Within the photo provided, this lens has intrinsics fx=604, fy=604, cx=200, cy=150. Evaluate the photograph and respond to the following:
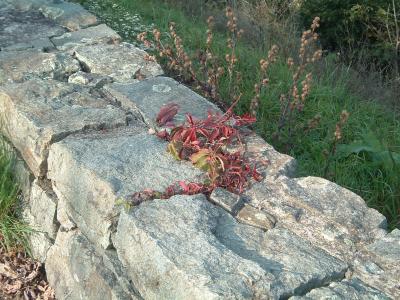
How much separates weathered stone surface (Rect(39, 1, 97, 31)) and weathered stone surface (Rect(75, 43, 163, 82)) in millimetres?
561

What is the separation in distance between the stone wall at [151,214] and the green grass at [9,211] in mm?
60

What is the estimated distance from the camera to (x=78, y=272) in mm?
2662

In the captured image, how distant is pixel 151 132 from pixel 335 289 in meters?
1.26

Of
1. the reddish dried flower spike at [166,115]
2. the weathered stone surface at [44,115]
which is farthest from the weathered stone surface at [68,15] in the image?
the reddish dried flower spike at [166,115]

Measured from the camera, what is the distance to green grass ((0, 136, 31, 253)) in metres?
3.08

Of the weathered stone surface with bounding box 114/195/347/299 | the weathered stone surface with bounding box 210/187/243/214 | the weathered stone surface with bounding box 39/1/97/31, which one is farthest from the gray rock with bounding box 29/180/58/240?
the weathered stone surface with bounding box 39/1/97/31

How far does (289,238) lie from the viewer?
2.28 metres

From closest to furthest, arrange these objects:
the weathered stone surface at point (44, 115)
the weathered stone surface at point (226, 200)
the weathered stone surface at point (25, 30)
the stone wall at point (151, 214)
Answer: the stone wall at point (151, 214) < the weathered stone surface at point (226, 200) < the weathered stone surface at point (44, 115) < the weathered stone surface at point (25, 30)

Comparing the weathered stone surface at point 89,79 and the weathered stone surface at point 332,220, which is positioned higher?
the weathered stone surface at point 332,220

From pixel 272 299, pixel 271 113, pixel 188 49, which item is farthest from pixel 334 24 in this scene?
pixel 272 299

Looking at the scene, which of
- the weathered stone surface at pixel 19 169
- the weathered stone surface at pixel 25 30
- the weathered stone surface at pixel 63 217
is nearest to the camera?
the weathered stone surface at pixel 63 217

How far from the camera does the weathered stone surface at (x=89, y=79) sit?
3486mm

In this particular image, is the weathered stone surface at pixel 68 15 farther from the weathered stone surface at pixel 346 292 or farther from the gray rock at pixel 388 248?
the weathered stone surface at pixel 346 292

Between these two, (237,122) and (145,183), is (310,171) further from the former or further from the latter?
(145,183)
